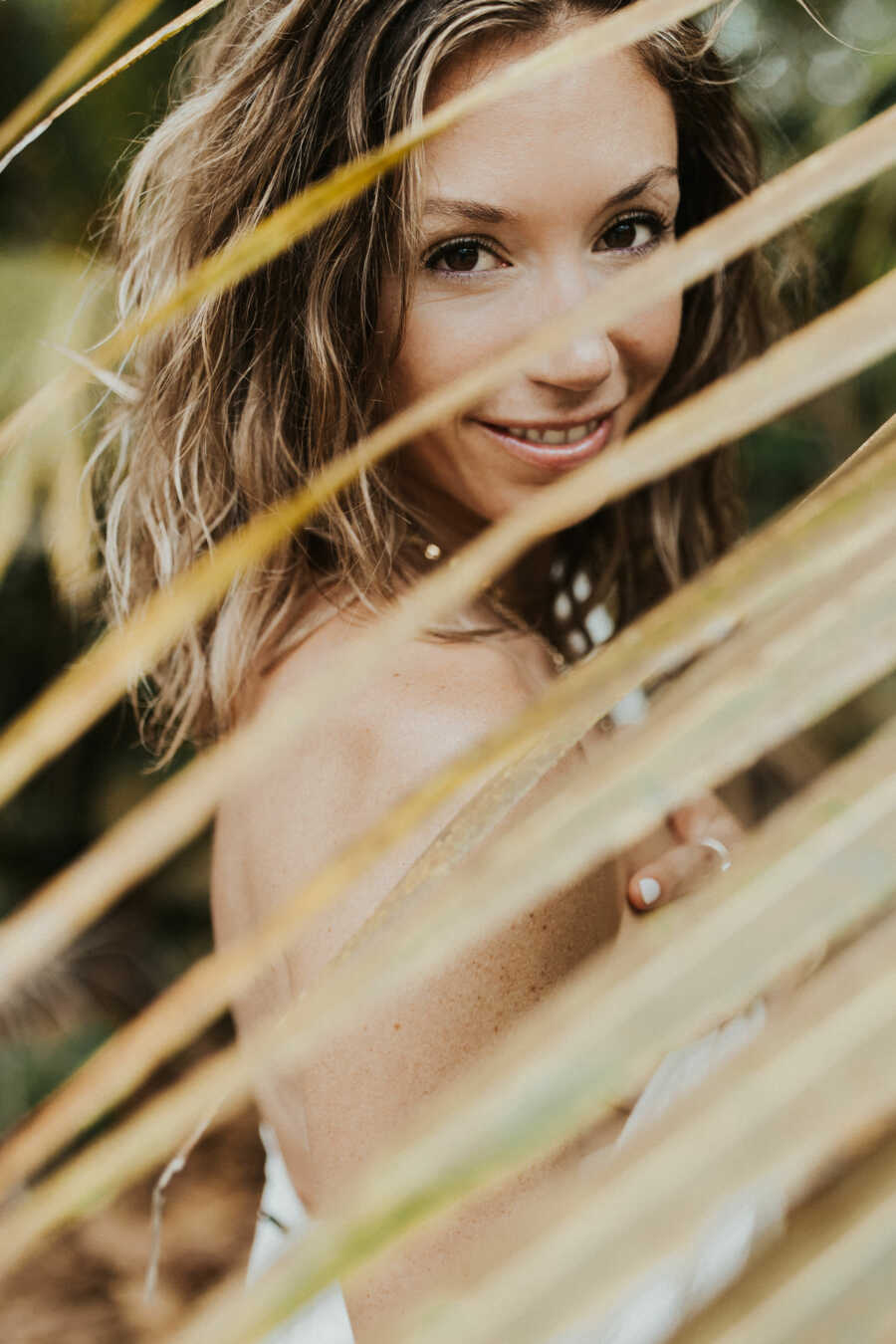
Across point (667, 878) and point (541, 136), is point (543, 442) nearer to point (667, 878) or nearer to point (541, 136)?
point (541, 136)

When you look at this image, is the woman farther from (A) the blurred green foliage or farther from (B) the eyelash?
(A) the blurred green foliage

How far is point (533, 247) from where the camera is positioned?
0.81 m

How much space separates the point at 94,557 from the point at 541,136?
1102 mm

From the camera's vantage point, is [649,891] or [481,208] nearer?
[481,208]

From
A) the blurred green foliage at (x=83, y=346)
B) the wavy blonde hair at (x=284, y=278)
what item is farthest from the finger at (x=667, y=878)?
the blurred green foliage at (x=83, y=346)

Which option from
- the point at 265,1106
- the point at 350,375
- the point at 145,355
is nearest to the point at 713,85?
the point at 350,375

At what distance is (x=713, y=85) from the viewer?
99 centimetres

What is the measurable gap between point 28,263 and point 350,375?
3.04 feet

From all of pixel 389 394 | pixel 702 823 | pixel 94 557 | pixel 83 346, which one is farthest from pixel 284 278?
pixel 94 557

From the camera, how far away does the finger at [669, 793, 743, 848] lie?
118 cm

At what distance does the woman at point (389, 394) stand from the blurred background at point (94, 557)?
17 centimetres

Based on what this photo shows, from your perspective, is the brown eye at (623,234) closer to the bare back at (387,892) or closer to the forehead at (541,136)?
the forehead at (541,136)

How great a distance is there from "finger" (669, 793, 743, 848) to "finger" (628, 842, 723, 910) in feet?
0.39

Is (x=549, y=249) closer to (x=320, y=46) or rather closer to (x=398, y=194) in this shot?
(x=398, y=194)
